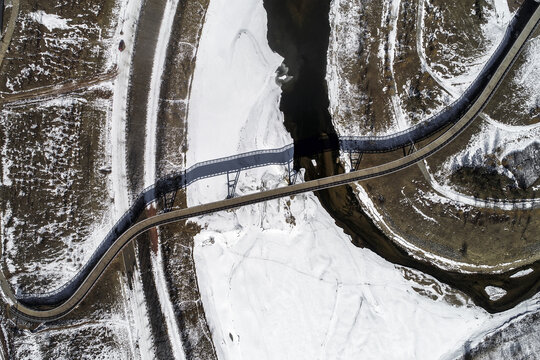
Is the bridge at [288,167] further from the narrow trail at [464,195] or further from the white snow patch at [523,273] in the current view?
the white snow patch at [523,273]

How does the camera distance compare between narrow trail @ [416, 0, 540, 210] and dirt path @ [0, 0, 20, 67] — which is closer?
dirt path @ [0, 0, 20, 67]

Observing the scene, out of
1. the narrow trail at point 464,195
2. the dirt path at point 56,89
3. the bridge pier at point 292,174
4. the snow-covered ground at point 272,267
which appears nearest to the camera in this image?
the dirt path at point 56,89

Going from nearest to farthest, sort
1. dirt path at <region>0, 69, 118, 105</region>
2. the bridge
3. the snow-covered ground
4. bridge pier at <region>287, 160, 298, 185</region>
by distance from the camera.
Answer: the bridge
dirt path at <region>0, 69, 118, 105</region>
the snow-covered ground
bridge pier at <region>287, 160, 298, 185</region>

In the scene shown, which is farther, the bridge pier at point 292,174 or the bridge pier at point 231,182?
the bridge pier at point 292,174

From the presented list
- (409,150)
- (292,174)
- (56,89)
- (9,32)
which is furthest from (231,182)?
(9,32)

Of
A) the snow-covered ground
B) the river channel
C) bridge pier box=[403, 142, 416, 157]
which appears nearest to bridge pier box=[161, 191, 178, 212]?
the snow-covered ground

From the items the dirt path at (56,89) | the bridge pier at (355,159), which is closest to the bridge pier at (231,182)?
the bridge pier at (355,159)

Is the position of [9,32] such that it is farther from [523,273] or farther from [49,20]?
[523,273]

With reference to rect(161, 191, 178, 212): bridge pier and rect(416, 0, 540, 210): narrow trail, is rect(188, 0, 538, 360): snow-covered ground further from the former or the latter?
rect(416, 0, 540, 210): narrow trail
